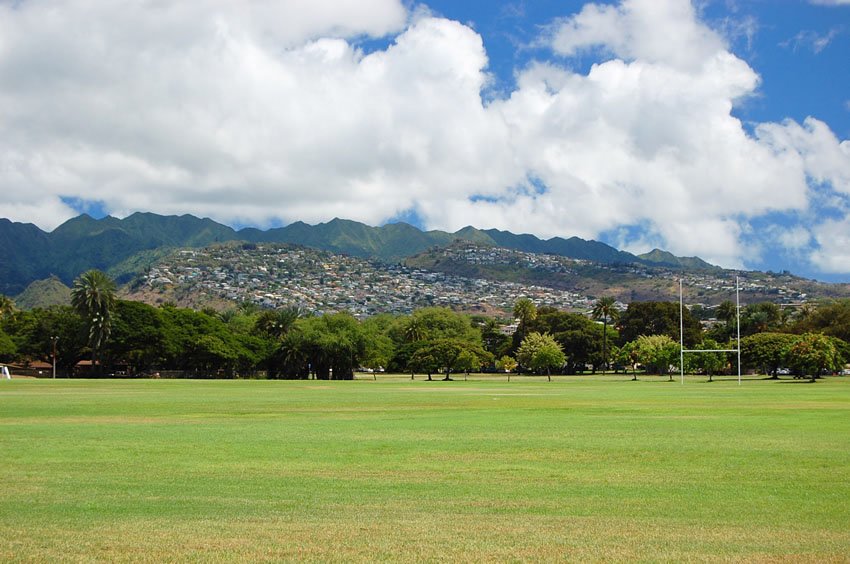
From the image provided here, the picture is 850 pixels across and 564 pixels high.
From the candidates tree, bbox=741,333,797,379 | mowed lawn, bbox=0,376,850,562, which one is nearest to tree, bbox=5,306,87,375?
tree, bbox=741,333,797,379

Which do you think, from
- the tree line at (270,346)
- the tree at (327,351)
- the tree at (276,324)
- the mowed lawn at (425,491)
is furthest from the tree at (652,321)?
the mowed lawn at (425,491)

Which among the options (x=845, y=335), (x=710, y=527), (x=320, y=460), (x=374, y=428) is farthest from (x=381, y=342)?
(x=710, y=527)

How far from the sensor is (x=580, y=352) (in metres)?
159

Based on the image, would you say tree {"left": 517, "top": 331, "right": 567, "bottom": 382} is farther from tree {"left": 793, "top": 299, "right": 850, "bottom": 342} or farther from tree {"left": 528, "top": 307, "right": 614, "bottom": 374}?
tree {"left": 793, "top": 299, "right": 850, "bottom": 342}

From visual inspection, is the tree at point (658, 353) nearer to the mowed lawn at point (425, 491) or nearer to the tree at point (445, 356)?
the tree at point (445, 356)

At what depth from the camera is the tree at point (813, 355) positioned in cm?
9775

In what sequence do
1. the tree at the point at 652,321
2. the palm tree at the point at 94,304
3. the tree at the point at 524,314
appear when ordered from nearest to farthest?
the palm tree at the point at 94,304, the tree at the point at 652,321, the tree at the point at 524,314

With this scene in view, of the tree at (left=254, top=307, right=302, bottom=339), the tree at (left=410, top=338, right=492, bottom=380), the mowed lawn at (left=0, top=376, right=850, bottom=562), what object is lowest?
the mowed lawn at (left=0, top=376, right=850, bottom=562)

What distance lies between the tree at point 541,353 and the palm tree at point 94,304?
206 feet

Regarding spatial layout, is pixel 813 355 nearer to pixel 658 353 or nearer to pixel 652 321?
pixel 658 353

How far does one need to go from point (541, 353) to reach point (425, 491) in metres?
113

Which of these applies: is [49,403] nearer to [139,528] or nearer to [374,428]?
[374,428]

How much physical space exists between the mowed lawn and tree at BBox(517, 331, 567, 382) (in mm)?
95791

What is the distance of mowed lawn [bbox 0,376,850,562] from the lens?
38.3 feet
